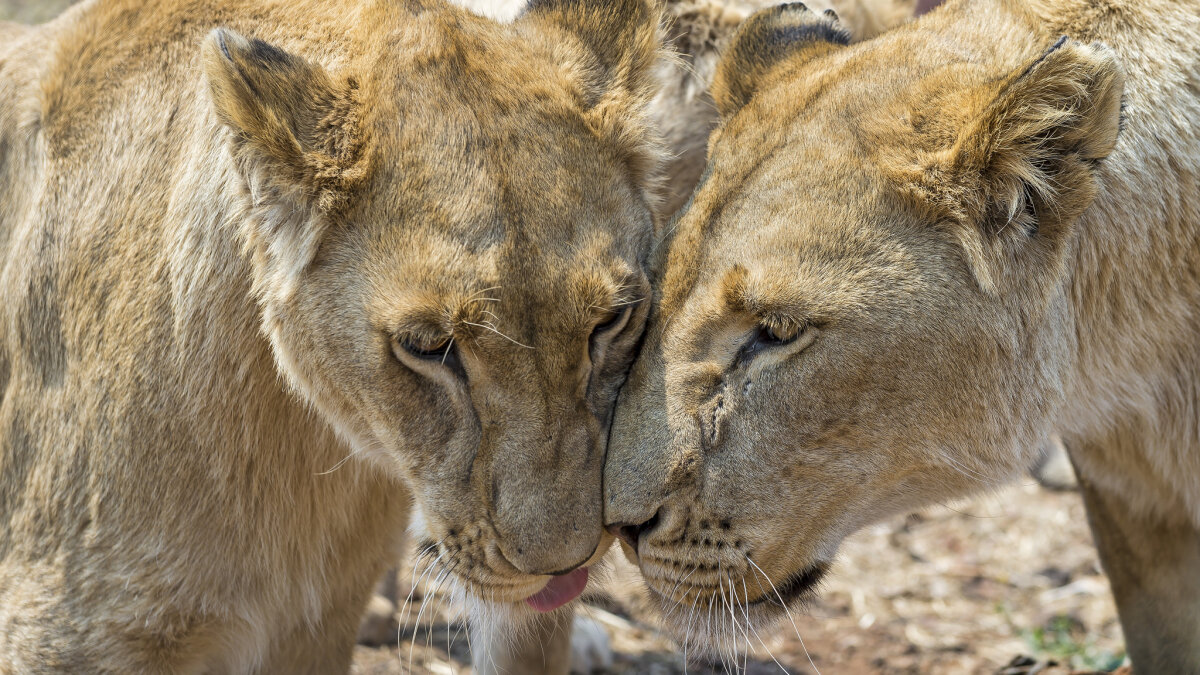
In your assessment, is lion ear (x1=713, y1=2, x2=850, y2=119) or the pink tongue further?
lion ear (x1=713, y1=2, x2=850, y2=119)

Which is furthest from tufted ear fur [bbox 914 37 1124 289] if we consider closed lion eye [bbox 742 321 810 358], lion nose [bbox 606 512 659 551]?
lion nose [bbox 606 512 659 551]

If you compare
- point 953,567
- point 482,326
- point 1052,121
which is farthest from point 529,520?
point 953,567

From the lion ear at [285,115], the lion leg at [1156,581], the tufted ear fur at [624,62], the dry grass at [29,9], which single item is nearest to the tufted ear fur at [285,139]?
the lion ear at [285,115]

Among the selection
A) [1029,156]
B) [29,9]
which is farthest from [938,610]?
[29,9]

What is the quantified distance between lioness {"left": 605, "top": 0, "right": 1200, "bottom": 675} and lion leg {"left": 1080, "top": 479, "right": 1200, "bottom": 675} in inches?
29.3

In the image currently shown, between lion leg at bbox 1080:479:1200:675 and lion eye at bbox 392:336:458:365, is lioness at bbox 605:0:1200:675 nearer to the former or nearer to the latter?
lion eye at bbox 392:336:458:365

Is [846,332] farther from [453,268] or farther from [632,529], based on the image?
[453,268]

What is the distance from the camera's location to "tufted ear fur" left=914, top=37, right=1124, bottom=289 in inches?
111

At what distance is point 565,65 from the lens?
3.25 metres

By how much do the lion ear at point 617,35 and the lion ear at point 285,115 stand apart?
0.68 meters

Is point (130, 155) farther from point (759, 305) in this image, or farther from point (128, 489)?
point (759, 305)

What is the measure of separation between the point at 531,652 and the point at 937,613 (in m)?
2.43

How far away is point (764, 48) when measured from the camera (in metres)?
3.69

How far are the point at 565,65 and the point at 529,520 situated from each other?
1.21m
